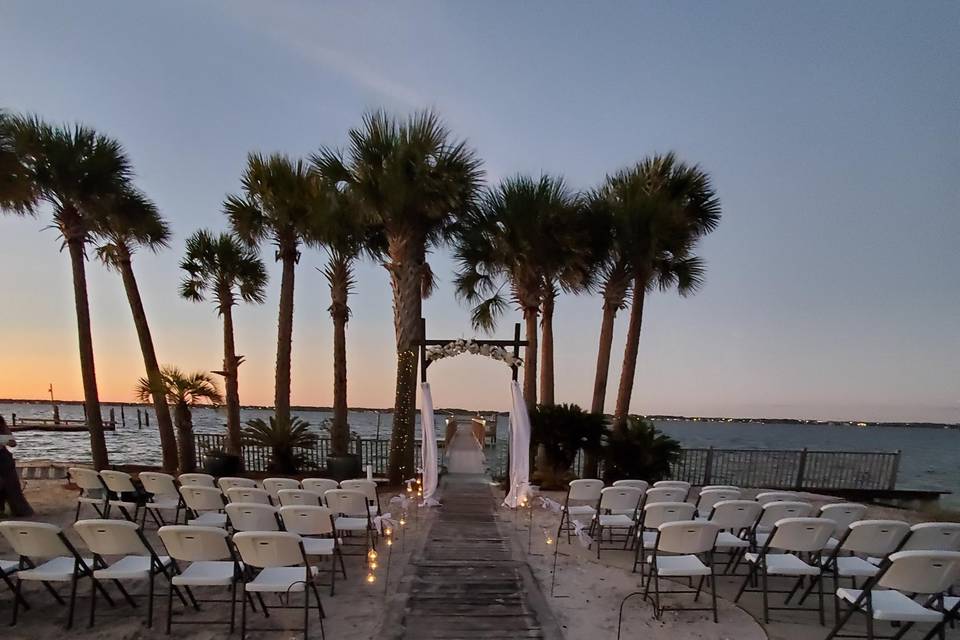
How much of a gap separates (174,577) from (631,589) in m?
4.08

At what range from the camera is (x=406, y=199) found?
991 cm

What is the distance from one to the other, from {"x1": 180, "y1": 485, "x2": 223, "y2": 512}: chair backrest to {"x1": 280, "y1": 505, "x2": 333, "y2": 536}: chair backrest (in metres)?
1.80

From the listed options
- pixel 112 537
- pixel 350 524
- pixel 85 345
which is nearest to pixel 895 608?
pixel 350 524

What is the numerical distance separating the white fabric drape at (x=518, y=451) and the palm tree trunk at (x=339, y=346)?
4946mm

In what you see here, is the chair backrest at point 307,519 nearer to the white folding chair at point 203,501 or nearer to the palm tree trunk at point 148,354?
the white folding chair at point 203,501

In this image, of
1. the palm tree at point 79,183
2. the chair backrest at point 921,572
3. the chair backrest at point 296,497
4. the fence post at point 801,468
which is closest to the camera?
the chair backrest at point 921,572

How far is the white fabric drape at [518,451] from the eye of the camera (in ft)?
27.8

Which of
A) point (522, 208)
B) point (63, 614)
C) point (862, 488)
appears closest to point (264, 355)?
point (522, 208)

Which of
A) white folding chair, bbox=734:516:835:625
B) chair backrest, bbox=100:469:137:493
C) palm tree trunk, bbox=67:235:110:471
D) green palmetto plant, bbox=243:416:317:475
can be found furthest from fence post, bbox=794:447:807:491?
palm tree trunk, bbox=67:235:110:471

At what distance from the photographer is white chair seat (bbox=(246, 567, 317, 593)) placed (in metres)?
3.70

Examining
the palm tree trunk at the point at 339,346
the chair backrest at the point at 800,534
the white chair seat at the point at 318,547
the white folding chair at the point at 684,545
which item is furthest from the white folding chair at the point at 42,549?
the palm tree trunk at the point at 339,346

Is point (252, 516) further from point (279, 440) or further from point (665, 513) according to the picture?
point (279, 440)

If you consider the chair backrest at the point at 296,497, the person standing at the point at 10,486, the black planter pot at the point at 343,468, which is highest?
the chair backrest at the point at 296,497

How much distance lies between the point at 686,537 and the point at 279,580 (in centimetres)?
340
